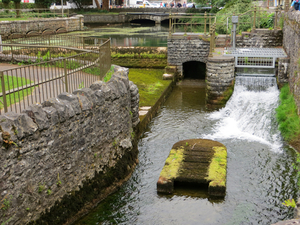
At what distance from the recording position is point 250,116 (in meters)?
13.2

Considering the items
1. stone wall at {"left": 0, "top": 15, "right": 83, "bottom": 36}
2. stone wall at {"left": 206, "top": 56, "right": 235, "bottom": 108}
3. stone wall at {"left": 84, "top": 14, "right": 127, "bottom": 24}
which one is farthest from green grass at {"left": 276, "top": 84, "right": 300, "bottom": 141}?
stone wall at {"left": 84, "top": 14, "right": 127, "bottom": 24}

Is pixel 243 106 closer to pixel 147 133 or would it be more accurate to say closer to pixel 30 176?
Answer: pixel 147 133

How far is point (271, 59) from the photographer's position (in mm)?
15336

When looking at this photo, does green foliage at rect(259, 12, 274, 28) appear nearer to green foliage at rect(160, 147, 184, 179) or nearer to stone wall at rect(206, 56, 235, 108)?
stone wall at rect(206, 56, 235, 108)

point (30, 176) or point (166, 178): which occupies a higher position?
point (30, 176)

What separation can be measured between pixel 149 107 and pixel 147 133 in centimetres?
142

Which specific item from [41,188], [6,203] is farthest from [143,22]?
[6,203]

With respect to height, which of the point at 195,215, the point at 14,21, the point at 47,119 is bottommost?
the point at 195,215

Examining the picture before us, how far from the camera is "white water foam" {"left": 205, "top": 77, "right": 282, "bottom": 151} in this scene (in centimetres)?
Answer: 1160

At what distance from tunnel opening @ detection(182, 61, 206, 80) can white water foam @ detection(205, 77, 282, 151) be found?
517 cm

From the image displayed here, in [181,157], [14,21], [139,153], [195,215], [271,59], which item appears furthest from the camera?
[14,21]

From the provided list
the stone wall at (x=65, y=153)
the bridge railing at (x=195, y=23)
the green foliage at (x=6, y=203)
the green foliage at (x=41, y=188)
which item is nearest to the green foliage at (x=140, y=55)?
the bridge railing at (x=195, y=23)

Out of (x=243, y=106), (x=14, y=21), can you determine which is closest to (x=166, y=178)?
(x=243, y=106)

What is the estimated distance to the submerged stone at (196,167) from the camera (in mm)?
8234
